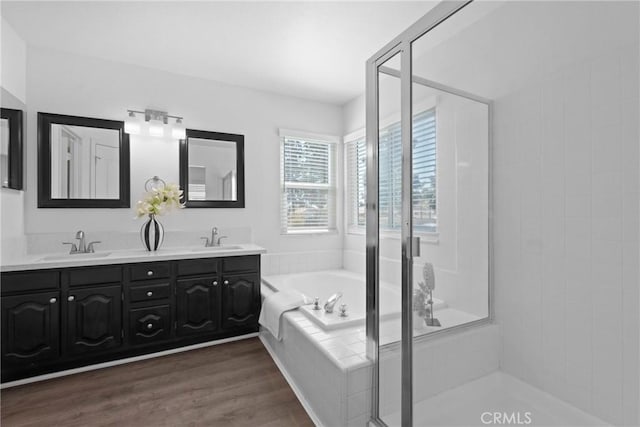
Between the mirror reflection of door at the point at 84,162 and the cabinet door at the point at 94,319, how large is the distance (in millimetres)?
906

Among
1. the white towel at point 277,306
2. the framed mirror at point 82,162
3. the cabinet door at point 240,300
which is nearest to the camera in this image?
the white towel at point 277,306

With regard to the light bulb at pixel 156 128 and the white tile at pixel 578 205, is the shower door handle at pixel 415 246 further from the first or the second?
the light bulb at pixel 156 128

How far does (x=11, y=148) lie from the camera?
2.32 metres

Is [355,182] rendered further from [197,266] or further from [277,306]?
[197,266]

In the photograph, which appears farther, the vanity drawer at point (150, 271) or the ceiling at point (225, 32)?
the vanity drawer at point (150, 271)

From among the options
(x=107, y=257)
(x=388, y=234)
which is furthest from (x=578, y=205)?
(x=107, y=257)

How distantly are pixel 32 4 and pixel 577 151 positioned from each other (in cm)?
316

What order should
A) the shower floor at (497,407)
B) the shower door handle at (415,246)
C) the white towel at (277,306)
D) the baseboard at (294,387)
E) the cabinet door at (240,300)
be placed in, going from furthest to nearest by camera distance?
the cabinet door at (240,300)
the white towel at (277,306)
the baseboard at (294,387)
the shower door handle at (415,246)
the shower floor at (497,407)

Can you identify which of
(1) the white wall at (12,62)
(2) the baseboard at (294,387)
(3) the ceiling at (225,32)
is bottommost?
(2) the baseboard at (294,387)

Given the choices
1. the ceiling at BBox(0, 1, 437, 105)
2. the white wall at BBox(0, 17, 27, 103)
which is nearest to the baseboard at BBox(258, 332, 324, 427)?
the ceiling at BBox(0, 1, 437, 105)

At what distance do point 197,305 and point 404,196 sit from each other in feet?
6.90

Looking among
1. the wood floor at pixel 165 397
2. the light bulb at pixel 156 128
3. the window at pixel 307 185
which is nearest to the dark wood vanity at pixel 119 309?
the wood floor at pixel 165 397

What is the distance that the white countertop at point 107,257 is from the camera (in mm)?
2102

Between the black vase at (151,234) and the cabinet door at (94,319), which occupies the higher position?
the black vase at (151,234)
